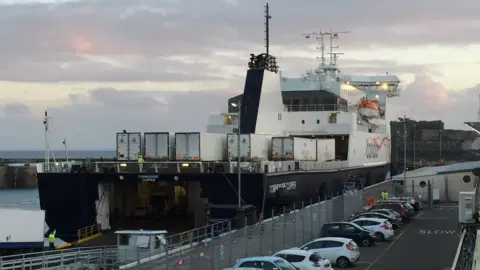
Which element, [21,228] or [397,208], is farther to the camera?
[397,208]

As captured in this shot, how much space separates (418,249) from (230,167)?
8.92 meters

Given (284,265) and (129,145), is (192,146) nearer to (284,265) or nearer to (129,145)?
(129,145)

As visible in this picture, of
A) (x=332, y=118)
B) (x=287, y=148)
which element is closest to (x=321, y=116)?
(x=332, y=118)

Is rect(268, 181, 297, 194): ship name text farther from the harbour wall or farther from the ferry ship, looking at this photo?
the harbour wall

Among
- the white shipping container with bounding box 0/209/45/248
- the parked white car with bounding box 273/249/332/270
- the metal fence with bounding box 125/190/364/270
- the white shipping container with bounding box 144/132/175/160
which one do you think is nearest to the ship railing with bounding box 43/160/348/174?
the white shipping container with bounding box 144/132/175/160

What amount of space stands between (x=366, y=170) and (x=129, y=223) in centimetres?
2555

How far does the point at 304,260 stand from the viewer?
66.1ft

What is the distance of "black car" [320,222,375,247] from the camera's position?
1115 inches

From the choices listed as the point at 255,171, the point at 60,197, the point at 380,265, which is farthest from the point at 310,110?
the point at 380,265

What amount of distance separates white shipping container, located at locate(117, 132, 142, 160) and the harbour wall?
361 ft

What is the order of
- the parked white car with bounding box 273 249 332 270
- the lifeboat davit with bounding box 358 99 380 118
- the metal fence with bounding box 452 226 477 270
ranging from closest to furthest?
the metal fence with bounding box 452 226 477 270 → the parked white car with bounding box 273 249 332 270 → the lifeboat davit with bounding box 358 99 380 118

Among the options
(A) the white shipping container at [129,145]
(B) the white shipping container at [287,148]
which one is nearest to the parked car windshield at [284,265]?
(A) the white shipping container at [129,145]

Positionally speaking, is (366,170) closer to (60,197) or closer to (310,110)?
(310,110)

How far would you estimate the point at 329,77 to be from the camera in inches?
2265
